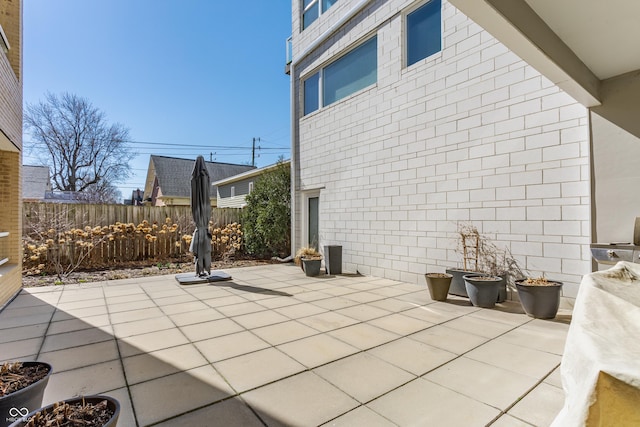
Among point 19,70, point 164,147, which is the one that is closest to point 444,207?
point 19,70

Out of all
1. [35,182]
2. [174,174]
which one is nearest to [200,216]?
[174,174]

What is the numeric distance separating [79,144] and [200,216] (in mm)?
21640

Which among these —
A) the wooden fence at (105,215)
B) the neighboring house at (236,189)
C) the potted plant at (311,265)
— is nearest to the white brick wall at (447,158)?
the potted plant at (311,265)

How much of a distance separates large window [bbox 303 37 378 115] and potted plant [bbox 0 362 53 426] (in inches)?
257

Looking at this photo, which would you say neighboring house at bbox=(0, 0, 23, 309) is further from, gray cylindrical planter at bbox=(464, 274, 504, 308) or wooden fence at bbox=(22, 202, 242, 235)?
gray cylindrical planter at bbox=(464, 274, 504, 308)

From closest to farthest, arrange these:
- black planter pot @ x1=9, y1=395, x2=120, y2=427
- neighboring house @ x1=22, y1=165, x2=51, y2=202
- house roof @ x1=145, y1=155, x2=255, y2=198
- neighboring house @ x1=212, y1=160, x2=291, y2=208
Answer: black planter pot @ x1=9, y1=395, x2=120, y2=427 → neighboring house @ x1=212, y1=160, x2=291, y2=208 → neighboring house @ x1=22, y1=165, x2=51, y2=202 → house roof @ x1=145, y1=155, x2=255, y2=198

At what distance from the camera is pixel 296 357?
266cm

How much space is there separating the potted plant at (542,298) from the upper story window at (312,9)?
7363 mm

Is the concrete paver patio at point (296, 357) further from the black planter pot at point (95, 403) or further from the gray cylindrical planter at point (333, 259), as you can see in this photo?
the gray cylindrical planter at point (333, 259)

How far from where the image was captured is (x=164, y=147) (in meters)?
27.7

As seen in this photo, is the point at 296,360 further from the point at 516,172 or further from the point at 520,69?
the point at 520,69

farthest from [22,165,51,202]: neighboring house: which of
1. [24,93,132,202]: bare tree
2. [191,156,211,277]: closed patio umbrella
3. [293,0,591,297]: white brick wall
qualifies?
[293,0,591,297]: white brick wall

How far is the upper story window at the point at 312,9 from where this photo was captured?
7.85 m

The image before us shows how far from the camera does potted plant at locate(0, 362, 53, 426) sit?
147 centimetres
